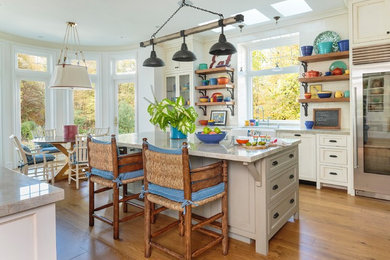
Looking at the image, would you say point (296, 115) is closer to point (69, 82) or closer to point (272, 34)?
point (272, 34)

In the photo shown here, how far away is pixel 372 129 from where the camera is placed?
3439 mm

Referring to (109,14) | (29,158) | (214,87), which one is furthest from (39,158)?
(214,87)

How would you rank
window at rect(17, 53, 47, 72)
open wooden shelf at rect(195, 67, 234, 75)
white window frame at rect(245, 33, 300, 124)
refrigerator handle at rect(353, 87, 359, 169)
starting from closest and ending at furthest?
refrigerator handle at rect(353, 87, 359, 169) → white window frame at rect(245, 33, 300, 124) → open wooden shelf at rect(195, 67, 234, 75) → window at rect(17, 53, 47, 72)

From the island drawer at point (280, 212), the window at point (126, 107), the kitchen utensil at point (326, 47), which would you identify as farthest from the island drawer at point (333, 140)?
the window at point (126, 107)

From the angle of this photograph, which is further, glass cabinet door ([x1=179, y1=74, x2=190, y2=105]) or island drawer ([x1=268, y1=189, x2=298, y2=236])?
glass cabinet door ([x1=179, y1=74, x2=190, y2=105])

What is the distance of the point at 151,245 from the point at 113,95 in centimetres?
533

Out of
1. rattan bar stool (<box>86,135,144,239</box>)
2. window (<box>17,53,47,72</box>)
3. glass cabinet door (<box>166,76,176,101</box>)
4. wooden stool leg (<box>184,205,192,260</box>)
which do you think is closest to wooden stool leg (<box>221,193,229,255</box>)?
wooden stool leg (<box>184,205,192,260</box>)

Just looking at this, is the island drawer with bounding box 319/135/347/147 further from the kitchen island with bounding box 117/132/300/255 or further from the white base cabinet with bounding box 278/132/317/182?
the kitchen island with bounding box 117/132/300/255

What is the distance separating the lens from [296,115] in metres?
4.91

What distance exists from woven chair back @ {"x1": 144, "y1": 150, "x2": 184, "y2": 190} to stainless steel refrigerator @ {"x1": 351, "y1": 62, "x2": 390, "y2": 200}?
2.83 m

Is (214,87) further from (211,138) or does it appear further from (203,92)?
(211,138)

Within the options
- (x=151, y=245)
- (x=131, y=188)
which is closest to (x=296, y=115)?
(x=131, y=188)

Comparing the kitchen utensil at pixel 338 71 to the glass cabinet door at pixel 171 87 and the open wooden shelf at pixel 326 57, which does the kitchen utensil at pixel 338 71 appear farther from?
the glass cabinet door at pixel 171 87

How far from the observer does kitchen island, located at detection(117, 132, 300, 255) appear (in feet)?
6.89
